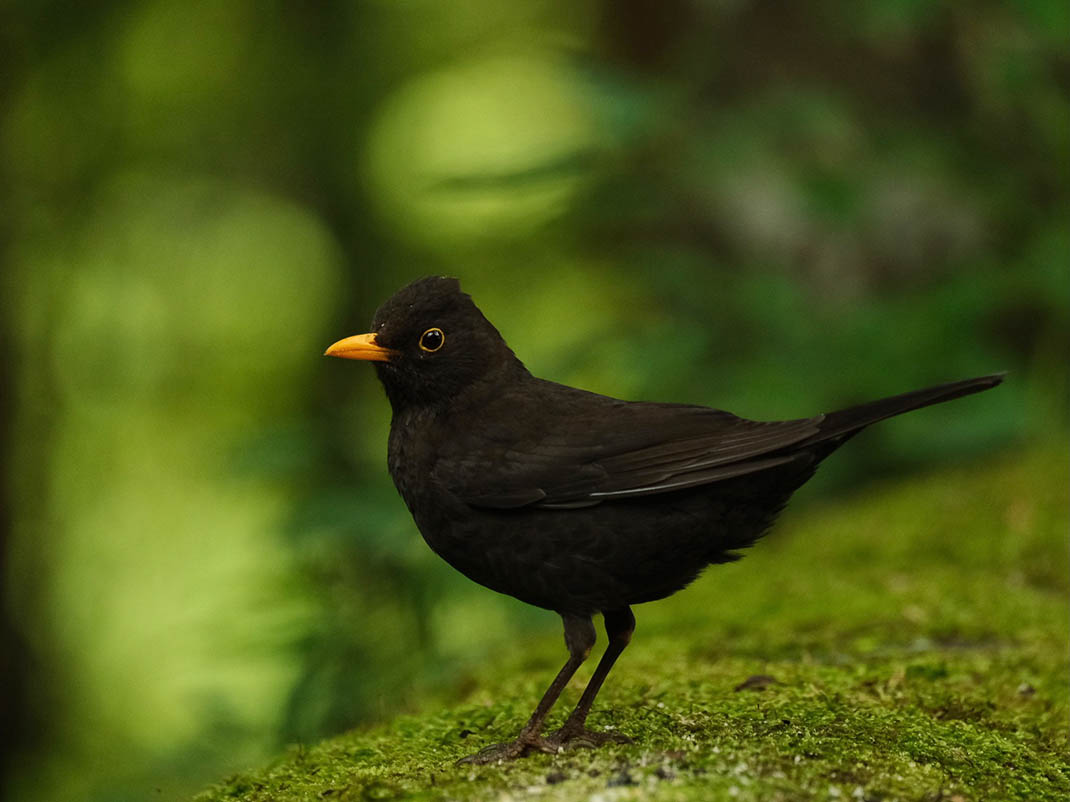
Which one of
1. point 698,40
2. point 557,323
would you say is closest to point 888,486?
point 698,40

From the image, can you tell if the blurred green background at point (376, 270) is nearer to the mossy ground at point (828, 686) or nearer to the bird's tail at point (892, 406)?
the mossy ground at point (828, 686)

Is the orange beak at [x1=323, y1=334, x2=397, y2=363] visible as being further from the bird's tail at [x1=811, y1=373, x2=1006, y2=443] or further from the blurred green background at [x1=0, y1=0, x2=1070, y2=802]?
the blurred green background at [x1=0, y1=0, x2=1070, y2=802]

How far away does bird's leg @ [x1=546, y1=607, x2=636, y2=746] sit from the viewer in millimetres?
3029

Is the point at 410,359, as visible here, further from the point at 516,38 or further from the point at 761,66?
the point at 516,38

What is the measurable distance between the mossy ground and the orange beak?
3.91 feet

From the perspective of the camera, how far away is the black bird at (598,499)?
3.10m

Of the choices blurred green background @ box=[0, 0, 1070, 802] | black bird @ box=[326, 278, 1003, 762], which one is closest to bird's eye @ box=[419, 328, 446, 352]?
black bird @ box=[326, 278, 1003, 762]

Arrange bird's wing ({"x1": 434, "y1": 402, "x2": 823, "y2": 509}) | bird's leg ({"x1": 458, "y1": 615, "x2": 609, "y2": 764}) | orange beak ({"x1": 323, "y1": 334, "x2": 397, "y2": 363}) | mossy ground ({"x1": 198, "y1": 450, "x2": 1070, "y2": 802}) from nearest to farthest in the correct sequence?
mossy ground ({"x1": 198, "y1": 450, "x2": 1070, "y2": 802})
bird's leg ({"x1": 458, "y1": 615, "x2": 609, "y2": 764})
bird's wing ({"x1": 434, "y1": 402, "x2": 823, "y2": 509})
orange beak ({"x1": 323, "y1": 334, "x2": 397, "y2": 363})

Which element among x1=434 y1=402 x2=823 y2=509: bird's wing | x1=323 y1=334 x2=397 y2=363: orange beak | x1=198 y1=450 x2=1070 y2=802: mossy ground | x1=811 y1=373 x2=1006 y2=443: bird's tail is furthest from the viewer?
x1=323 y1=334 x2=397 y2=363: orange beak

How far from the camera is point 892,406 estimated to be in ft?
9.51

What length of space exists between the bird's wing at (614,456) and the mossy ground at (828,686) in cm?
70

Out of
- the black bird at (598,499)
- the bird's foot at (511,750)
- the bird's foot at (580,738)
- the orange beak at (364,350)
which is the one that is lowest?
the bird's foot at (511,750)

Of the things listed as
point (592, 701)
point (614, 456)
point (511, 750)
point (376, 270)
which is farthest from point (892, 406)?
point (376, 270)

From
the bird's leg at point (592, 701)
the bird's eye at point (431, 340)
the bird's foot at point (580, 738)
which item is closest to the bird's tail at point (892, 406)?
the bird's leg at point (592, 701)
